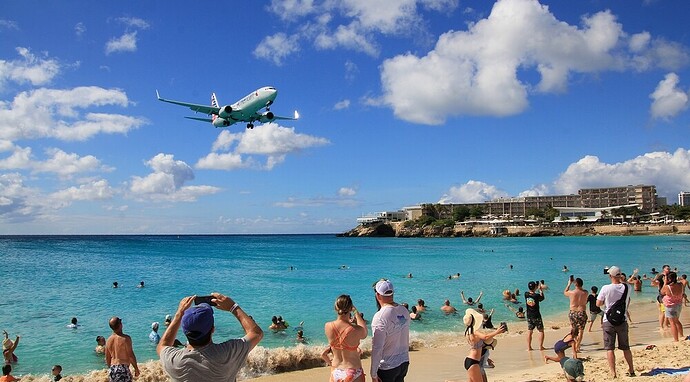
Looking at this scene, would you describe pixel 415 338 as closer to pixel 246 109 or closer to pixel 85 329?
pixel 85 329

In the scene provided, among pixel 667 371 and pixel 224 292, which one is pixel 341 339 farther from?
pixel 224 292

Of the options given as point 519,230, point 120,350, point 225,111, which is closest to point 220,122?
point 225,111

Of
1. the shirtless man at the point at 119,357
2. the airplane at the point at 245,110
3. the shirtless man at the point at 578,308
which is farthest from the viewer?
the airplane at the point at 245,110

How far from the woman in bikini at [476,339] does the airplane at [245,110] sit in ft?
81.6

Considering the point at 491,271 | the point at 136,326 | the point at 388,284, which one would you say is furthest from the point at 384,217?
the point at 388,284

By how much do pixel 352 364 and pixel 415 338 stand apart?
30.0ft

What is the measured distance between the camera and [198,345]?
11.2ft

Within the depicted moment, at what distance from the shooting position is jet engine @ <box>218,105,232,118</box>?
98.6ft

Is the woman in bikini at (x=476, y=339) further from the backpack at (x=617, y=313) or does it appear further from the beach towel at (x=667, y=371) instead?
the beach towel at (x=667, y=371)

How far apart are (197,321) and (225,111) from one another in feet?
92.1

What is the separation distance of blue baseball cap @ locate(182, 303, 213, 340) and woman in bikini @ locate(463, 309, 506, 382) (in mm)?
3360

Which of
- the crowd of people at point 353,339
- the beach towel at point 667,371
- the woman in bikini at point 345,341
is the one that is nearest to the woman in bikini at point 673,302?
the crowd of people at point 353,339

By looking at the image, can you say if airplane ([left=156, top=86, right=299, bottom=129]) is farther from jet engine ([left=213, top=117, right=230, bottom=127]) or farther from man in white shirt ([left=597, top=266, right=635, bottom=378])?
man in white shirt ([left=597, top=266, right=635, bottom=378])

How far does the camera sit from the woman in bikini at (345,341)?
199 inches
